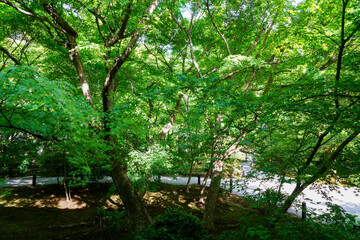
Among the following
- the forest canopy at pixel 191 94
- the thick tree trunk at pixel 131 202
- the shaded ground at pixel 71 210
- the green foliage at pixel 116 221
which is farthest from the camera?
the green foliage at pixel 116 221

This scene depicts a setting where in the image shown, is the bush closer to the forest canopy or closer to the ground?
the ground

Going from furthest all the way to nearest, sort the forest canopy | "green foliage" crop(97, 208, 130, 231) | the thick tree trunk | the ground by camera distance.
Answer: "green foliage" crop(97, 208, 130, 231) → the ground → the thick tree trunk → the forest canopy

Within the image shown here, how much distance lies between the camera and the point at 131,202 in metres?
5.85

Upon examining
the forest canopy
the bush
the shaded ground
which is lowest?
the shaded ground

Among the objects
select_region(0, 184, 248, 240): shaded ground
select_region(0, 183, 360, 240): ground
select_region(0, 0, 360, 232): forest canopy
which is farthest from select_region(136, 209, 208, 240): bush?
select_region(0, 184, 248, 240): shaded ground

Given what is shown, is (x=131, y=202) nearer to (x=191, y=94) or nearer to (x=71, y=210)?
(x=191, y=94)

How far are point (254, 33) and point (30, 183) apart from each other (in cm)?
1508

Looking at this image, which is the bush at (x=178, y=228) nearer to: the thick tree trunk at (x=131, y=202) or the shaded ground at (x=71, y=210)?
the thick tree trunk at (x=131, y=202)

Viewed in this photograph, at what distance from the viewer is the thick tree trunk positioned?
570 centimetres

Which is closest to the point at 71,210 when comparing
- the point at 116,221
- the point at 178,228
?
the point at 116,221

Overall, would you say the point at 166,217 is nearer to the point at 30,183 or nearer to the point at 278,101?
the point at 278,101

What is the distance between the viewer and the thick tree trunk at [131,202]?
5.70 m

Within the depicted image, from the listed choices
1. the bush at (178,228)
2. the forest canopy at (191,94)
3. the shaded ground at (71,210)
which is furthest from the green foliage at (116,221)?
the bush at (178,228)

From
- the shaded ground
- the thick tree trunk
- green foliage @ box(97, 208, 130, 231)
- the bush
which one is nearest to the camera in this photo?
the bush
